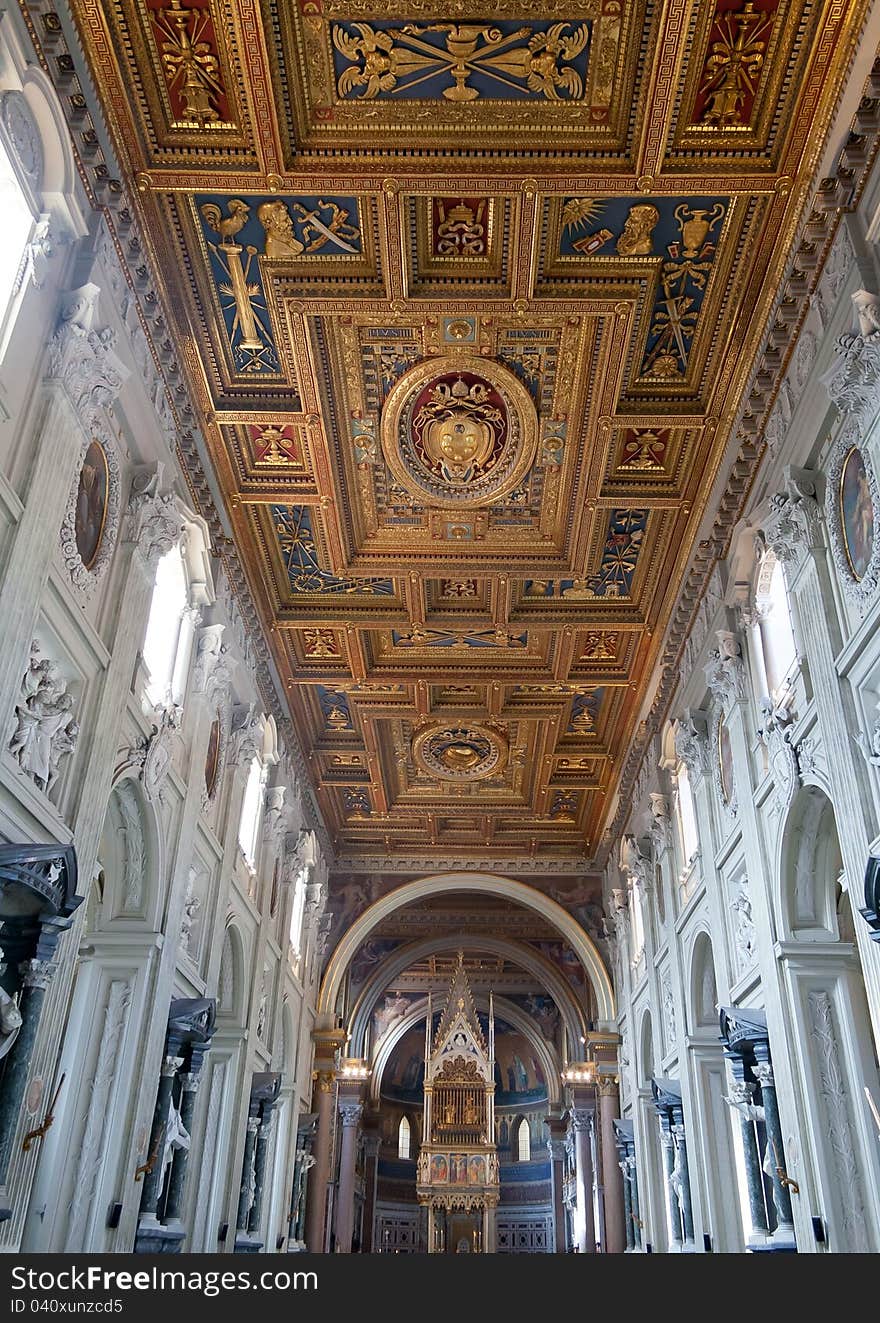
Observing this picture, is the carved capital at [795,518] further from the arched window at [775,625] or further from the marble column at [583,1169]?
the marble column at [583,1169]

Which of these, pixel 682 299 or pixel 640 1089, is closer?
pixel 682 299

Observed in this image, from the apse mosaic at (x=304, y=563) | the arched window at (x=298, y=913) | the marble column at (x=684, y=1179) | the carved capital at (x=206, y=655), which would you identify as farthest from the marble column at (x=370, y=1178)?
the carved capital at (x=206, y=655)

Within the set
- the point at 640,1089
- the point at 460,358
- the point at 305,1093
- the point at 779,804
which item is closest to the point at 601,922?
the point at 640,1089

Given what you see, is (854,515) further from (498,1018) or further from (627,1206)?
(498,1018)

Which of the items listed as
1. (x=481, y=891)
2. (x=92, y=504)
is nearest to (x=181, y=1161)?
(x=92, y=504)

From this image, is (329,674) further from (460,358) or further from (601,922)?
(601,922)

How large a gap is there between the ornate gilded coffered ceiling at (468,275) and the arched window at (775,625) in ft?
6.92

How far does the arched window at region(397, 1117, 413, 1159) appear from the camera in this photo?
41281 mm

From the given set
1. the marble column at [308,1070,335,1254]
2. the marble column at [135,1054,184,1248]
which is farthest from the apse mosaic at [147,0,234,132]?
the marble column at [308,1070,335,1254]

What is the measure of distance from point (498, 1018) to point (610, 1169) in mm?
16138

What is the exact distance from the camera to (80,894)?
10.1m

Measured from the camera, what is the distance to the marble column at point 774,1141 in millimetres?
12102

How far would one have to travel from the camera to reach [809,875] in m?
12.5

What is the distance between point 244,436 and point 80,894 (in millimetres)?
6949
